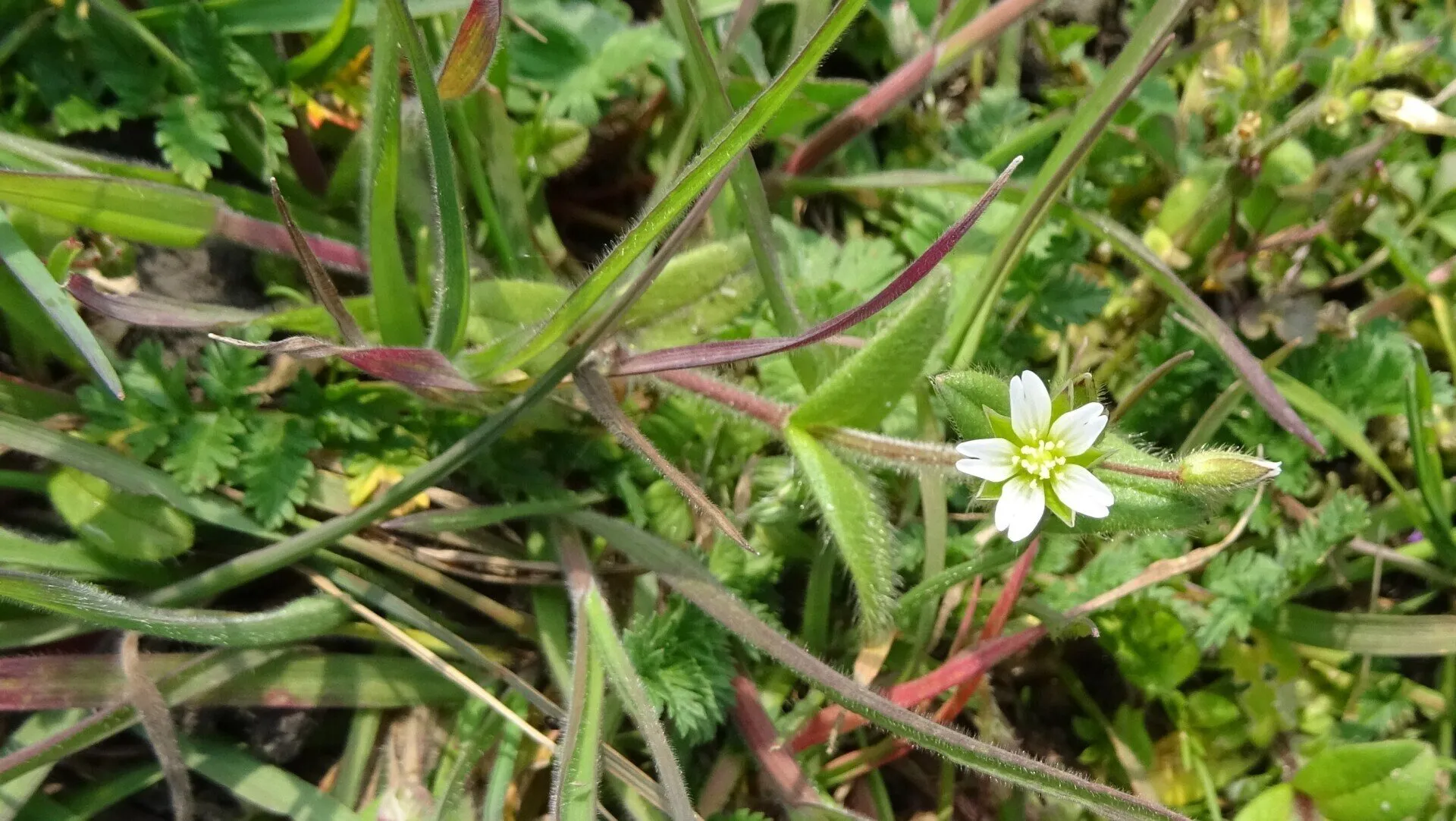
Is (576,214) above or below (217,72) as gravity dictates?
above

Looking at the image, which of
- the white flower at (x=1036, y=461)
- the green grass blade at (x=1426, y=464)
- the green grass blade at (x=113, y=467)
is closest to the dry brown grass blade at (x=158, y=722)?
the green grass blade at (x=113, y=467)

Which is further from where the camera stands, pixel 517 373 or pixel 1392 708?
pixel 1392 708

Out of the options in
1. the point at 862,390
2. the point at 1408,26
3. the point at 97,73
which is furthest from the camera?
the point at 1408,26

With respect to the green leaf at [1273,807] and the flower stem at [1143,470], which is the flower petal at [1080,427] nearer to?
the flower stem at [1143,470]

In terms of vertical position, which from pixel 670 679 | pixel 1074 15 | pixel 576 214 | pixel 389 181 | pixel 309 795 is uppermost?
pixel 1074 15

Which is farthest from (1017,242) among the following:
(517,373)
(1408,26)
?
(1408,26)

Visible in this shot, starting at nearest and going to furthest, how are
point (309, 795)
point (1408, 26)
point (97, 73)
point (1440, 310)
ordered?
point (309, 795)
point (97, 73)
point (1440, 310)
point (1408, 26)

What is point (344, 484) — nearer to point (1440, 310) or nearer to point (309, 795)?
point (309, 795)
